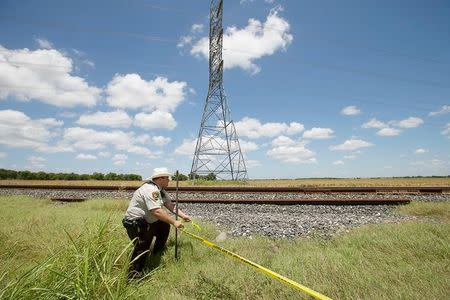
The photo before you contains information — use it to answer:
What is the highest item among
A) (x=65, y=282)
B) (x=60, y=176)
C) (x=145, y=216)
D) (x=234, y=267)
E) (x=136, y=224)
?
(x=60, y=176)

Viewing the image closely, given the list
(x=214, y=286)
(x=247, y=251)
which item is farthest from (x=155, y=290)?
(x=247, y=251)

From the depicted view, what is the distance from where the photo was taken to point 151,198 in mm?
4809

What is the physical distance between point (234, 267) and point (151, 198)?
5.12 ft

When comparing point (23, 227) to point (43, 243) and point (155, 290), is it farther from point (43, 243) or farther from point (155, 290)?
point (155, 290)

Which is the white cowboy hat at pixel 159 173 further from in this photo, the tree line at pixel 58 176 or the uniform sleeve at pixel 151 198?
the tree line at pixel 58 176

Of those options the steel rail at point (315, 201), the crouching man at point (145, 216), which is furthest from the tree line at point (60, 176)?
the crouching man at point (145, 216)

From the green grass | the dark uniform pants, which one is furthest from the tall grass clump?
the dark uniform pants

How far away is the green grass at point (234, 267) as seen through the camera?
3.21 meters

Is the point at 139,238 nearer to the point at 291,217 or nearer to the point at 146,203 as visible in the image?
the point at 146,203

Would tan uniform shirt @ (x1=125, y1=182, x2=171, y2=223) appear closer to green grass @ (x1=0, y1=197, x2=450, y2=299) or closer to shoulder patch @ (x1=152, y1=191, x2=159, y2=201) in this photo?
shoulder patch @ (x1=152, y1=191, x2=159, y2=201)

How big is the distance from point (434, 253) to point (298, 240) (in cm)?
212

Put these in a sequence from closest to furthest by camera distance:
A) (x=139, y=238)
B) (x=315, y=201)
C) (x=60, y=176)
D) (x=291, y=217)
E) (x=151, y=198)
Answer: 1. (x=151, y=198)
2. (x=139, y=238)
3. (x=291, y=217)
4. (x=315, y=201)
5. (x=60, y=176)

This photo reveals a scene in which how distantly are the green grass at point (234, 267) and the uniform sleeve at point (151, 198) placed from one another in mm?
591

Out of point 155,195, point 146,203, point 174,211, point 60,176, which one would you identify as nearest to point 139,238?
point 146,203
